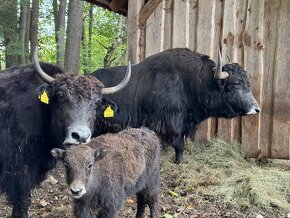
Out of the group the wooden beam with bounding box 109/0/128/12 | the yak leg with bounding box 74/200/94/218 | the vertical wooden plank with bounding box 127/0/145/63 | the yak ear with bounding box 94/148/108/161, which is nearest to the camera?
the yak ear with bounding box 94/148/108/161

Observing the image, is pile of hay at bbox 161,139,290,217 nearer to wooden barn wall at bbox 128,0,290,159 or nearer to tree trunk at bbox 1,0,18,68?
wooden barn wall at bbox 128,0,290,159

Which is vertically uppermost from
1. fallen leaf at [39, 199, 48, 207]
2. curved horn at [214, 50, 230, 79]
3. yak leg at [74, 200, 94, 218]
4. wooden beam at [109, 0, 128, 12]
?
wooden beam at [109, 0, 128, 12]

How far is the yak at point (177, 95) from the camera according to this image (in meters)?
7.09

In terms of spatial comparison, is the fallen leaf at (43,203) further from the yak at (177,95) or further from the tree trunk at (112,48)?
the tree trunk at (112,48)

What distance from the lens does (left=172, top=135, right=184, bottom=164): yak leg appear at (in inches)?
→ 282

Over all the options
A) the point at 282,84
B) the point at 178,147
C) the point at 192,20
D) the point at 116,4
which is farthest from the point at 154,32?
the point at 282,84

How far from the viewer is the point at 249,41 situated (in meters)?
7.66

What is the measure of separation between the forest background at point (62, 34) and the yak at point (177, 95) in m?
4.71

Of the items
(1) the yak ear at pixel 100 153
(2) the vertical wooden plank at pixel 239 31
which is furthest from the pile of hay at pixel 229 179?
(1) the yak ear at pixel 100 153

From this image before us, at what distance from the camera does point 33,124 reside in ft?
17.2

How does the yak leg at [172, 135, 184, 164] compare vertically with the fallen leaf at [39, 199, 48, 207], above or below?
above

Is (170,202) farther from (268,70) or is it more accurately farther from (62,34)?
(62,34)

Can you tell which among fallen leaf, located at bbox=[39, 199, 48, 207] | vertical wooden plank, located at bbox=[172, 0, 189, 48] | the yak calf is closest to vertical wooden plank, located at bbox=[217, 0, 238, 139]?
vertical wooden plank, located at bbox=[172, 0, 189, 48]

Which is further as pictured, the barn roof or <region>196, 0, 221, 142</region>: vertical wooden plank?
the barn roof
